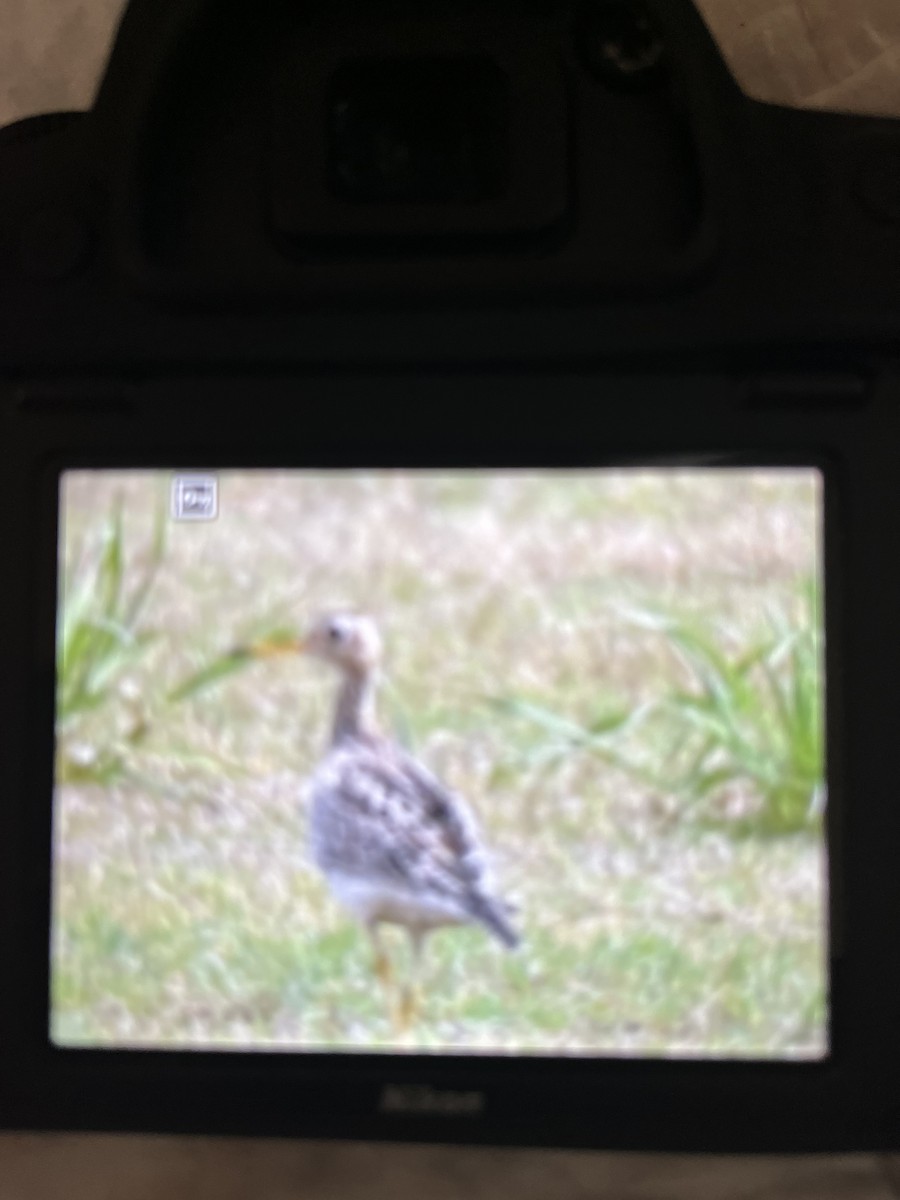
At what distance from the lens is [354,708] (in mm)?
542

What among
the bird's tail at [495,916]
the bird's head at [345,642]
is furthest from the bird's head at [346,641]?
the bird's tail at [495,916]

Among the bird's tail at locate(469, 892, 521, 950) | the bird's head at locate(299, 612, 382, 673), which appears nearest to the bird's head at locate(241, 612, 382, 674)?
the bird's head at locate(299, 612, 382, 673)

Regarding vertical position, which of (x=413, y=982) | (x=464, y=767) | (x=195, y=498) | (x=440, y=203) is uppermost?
(x=440, y=203)

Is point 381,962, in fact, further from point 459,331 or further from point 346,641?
point 459,331

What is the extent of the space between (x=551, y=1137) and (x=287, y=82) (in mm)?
522

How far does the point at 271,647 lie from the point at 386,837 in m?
0.11

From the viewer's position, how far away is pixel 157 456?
0.56 meters

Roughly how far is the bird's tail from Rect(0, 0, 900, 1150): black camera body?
6cm

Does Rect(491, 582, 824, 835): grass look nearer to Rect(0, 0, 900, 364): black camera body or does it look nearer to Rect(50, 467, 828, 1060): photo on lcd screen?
Rect(50, 467, 828, 1060): photo on lcd screen

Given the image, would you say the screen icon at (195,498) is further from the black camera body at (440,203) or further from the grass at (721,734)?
the grass at (721,734)

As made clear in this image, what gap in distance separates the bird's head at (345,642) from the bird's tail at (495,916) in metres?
0.12

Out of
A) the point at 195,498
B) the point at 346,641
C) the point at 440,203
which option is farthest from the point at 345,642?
the point at 440,203

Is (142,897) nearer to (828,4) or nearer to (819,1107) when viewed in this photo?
(819,1107)

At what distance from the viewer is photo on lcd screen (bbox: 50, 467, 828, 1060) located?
1.77 feet
